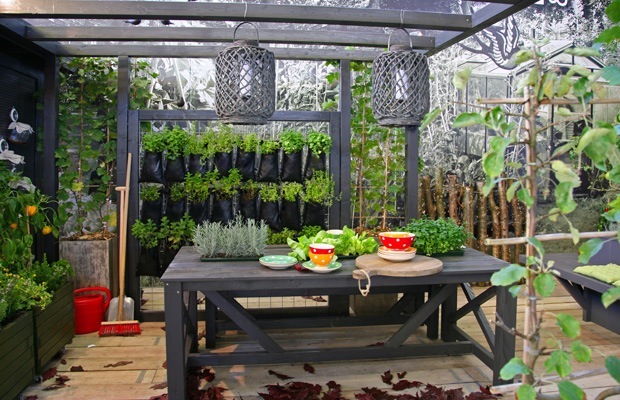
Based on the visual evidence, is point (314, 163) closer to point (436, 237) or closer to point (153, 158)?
point (153, 158)

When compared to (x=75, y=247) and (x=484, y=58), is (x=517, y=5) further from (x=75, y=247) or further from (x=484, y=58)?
(x=75, y=247)

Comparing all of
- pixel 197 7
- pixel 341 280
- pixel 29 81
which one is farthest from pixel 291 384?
pixel 29 81

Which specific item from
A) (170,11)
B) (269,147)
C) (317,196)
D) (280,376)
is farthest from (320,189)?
(170,11)

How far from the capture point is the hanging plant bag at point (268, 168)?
15.0 feet

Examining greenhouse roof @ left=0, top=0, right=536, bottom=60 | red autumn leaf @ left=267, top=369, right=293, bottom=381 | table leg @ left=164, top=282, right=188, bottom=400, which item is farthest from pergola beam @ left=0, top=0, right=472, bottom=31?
red autumn leaf @ left=267, top=369, right=293, bottom=381

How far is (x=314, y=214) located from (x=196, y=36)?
1737 mm

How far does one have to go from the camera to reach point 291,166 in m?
4.58

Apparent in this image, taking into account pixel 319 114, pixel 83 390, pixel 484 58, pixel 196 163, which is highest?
pixel 484 58

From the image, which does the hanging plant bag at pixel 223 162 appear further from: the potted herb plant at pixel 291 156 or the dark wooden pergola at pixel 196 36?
the potted herb plant at pixel 291 156

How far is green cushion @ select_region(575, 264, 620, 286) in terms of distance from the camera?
3.84 m

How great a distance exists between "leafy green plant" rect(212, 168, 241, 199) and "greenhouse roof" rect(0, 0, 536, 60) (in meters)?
1.02

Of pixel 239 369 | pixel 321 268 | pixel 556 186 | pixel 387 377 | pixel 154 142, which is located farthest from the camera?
pixel 154 142

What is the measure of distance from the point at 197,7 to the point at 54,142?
6.47 feet

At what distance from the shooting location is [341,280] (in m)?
3.04
